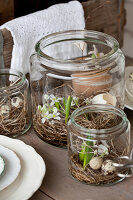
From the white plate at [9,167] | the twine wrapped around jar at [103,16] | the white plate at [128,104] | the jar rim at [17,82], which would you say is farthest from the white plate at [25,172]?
the twine wrapped around jar at [103,16]

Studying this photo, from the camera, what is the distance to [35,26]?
120 centimetres

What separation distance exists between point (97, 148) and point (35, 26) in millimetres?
586

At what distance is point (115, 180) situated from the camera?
29.8 inches

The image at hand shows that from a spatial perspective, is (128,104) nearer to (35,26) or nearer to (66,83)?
(66,83)

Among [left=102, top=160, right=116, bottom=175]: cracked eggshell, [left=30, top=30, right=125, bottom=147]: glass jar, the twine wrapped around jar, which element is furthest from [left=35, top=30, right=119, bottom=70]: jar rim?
the twine wrapped around jar

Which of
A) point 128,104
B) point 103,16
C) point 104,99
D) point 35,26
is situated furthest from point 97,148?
point 103,16

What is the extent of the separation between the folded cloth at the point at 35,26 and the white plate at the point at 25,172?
0.38 m

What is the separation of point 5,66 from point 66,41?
29 centimetres

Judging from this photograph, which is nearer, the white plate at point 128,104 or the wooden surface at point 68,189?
the wooden surface at point 68,189

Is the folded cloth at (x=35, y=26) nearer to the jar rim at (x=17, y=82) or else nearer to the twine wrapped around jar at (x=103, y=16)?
the twine wrapped around jar at (x=103, y=16)

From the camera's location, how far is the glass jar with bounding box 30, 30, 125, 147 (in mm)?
825

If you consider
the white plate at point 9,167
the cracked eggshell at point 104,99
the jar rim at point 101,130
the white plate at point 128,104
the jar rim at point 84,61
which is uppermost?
the jar rim at point 84,61

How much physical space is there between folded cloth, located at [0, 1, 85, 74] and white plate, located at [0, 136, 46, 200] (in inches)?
14.9

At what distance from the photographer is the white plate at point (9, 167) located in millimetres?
721
